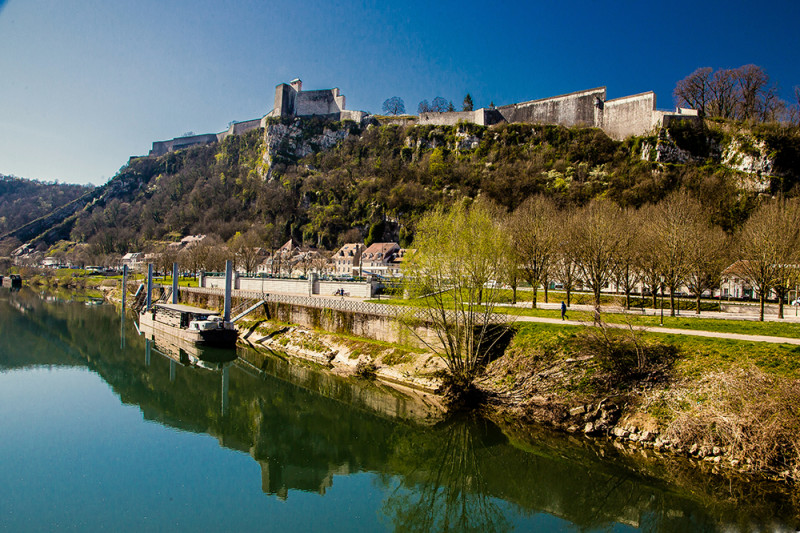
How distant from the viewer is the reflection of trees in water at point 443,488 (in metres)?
10.0

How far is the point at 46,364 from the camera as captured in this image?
79.9 ft

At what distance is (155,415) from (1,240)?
5311 inches

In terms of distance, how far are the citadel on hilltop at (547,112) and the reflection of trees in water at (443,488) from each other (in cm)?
6240

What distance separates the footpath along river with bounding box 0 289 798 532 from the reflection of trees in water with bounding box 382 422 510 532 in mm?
48

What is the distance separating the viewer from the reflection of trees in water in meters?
10.0

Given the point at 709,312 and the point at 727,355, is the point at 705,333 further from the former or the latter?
the point at 709,312

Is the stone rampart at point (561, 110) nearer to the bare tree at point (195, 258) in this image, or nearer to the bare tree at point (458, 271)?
the bare tree at point (195, 258)

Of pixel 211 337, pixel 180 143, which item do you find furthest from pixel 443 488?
pixel 180 143

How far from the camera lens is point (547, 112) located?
254 feet

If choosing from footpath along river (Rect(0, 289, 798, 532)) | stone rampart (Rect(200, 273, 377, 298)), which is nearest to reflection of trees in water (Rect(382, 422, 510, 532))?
footpath along river (Rect(0, 289, 798, 532))

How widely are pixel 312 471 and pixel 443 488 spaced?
3698 mm

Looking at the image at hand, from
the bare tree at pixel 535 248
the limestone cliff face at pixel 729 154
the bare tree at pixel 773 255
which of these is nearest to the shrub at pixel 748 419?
the bare tree at pixel 773 255

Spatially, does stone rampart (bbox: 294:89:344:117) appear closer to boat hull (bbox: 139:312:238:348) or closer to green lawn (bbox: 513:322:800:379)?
boat hull (bbox: 139:312:238:348)

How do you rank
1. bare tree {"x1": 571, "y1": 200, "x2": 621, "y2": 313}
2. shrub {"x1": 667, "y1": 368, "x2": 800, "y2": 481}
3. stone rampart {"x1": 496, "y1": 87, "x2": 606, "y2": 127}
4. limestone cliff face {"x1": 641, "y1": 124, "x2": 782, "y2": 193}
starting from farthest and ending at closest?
stone rampart {"x1": 496, "y1": 87, "x2": 606, "y2": 127} → limestone cliff face {"x1": 641, "y1": 124, "x2": 782, "y2": 193} → bare tree {"x1": 571, "y1": 200, "x2": 621, "y2": 313} → shrub {"x1": 667, "y1": 368, "x2": 800, "y2": 481}
